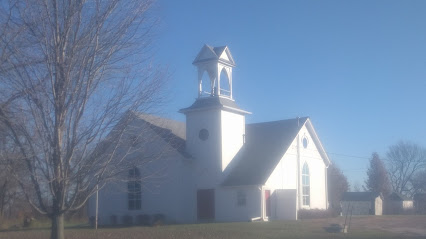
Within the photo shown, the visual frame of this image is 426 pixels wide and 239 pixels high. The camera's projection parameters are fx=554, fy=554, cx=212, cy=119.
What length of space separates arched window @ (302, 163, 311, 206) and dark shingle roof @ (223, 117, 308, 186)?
133 inches

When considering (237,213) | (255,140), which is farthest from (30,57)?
(255,140)

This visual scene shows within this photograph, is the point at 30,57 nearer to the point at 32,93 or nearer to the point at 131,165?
the point at 32,93

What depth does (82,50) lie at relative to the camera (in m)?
13.2

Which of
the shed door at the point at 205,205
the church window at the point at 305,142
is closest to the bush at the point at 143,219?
the shed door at the point at 205,205

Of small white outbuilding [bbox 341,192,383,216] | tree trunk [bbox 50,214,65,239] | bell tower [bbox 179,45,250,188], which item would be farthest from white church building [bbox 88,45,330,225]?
small white outbuilding [bbox 341,192,383,216]

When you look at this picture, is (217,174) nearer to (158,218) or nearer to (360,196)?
(158,218)

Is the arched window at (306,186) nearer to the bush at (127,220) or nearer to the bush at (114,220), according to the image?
the bush at (127,220)

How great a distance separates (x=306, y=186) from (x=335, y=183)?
2839 cm

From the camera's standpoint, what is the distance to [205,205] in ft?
117

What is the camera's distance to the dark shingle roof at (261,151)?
34500 mm

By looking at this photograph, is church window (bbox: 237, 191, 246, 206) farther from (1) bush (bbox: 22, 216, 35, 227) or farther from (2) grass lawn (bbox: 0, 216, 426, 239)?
(1) bush (bbox: 22, 216, 35, 227)

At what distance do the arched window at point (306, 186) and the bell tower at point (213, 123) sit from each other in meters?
6.04

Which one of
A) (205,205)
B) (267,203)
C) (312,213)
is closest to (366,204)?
(312,213)

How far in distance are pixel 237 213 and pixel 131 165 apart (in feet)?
68.5
